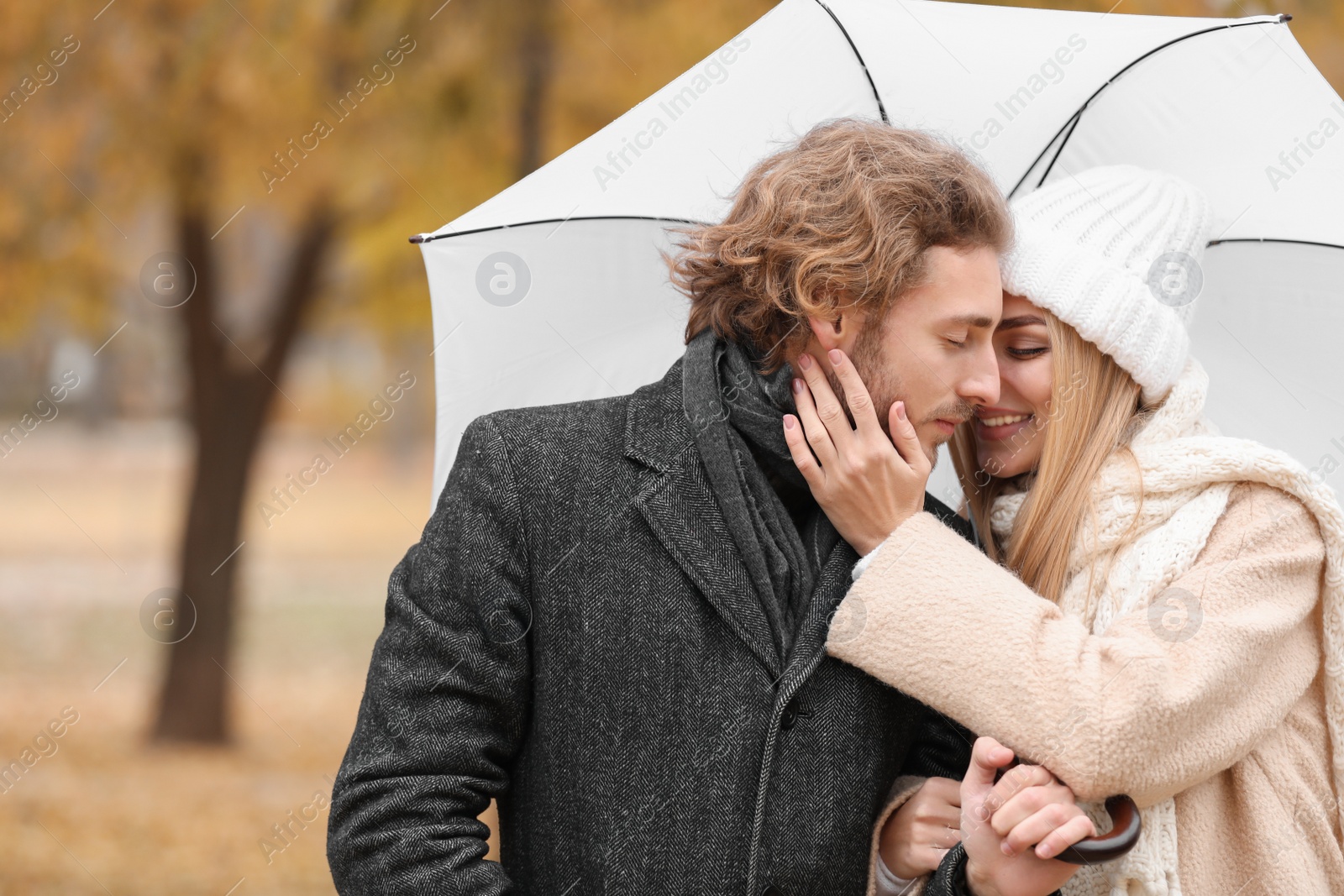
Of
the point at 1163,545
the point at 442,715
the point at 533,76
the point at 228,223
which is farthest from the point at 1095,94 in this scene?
the point at 228,223

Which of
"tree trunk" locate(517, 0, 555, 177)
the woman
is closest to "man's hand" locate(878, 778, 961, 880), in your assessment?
the woman

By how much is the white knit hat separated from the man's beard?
1.08 feet

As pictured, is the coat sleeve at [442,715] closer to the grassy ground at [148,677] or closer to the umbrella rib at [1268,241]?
the umbrella rib at [1268,241]

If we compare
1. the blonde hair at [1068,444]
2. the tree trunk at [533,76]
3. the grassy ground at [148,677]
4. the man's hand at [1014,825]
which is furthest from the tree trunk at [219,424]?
the man's hand at [1014,825]

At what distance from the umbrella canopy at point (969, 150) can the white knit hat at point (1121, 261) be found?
225 mm

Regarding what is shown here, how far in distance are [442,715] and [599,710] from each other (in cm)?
27

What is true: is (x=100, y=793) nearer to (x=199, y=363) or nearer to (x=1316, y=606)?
(x=199, y=363)

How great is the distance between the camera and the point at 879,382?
2420mm

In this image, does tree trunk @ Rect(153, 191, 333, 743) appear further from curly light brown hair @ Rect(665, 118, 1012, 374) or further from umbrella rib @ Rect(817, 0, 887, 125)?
curly light brown hair @ Rect(665, 118, 1012, 374)

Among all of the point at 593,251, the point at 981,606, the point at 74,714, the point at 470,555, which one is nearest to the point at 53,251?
the point at 74,714

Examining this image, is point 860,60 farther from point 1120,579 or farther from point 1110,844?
point 1110,844

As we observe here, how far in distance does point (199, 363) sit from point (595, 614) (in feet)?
23.5

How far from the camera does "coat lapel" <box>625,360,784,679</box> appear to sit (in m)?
2.22

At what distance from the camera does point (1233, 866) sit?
2311 mm
